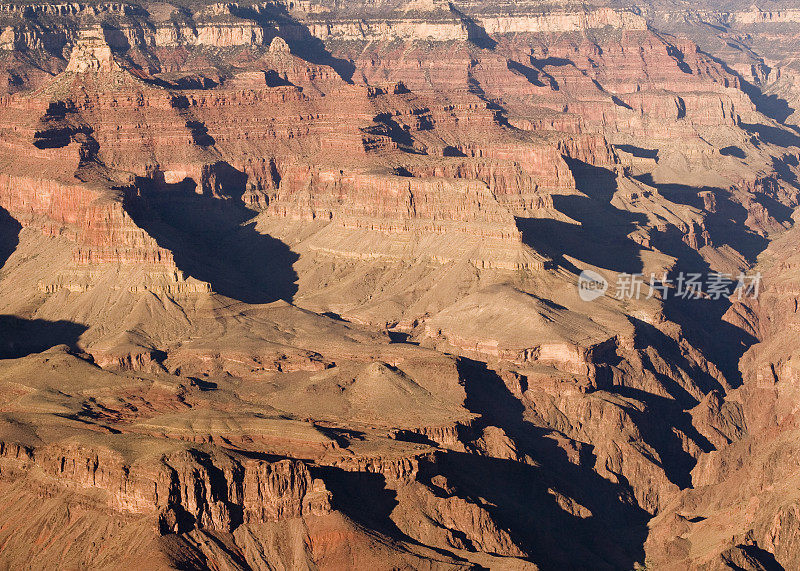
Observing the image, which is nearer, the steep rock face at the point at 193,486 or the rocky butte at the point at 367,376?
the steep rock face at the point at 193,486

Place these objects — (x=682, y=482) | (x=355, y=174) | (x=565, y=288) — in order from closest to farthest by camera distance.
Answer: (x=682, y=482) < (x=565, y=288) < (x=355, y=174)

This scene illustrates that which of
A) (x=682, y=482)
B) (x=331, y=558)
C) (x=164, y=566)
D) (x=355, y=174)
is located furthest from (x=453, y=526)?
(x=355, y=174)

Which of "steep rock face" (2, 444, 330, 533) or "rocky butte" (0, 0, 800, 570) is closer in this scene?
"steep rock face" (2, 444, 330, 533)

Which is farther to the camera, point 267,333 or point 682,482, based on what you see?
point 267,333

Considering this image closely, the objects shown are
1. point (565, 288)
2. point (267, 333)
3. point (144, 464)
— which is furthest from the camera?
point (565, 288)

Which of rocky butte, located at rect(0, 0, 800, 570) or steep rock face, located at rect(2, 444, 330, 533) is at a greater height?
steep rock face, located at rect(2, 444, 330, 533)

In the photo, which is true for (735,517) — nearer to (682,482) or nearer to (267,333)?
(682,482)

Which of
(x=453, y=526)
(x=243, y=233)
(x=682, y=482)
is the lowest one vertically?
(x=243, y=233)

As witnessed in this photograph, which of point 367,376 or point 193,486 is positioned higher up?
point 193,486

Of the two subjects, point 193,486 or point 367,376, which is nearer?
point 193,486

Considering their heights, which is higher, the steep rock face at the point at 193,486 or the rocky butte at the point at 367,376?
the steep rock face at the point at 193,486

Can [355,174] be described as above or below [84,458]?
below
